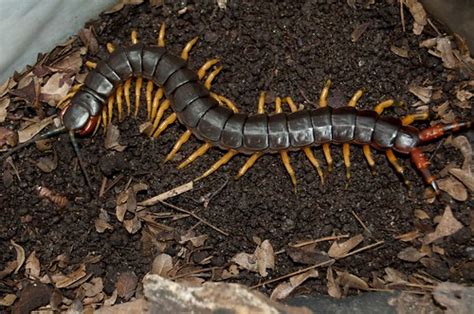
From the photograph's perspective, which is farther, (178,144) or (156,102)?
(156,102)

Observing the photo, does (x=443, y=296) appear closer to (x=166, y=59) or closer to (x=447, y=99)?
(x=447, y=99)

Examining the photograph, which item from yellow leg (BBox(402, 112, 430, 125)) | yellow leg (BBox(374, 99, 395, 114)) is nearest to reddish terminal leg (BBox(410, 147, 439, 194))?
yellow leg (BBox(402, 112, 430, 125))

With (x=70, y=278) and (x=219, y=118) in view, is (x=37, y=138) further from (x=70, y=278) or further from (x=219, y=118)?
(x=219, y=118)

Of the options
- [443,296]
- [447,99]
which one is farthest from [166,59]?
[443,296]

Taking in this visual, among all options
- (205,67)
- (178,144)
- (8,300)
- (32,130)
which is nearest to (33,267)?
(8,300)

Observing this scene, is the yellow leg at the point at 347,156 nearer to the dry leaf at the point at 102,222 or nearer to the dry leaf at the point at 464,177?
the dry leaf at the point at 464,177

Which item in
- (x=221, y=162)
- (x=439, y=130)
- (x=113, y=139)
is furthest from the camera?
(x=113, y=139)

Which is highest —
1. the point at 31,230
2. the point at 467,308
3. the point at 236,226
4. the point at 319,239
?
the point at 31,230
